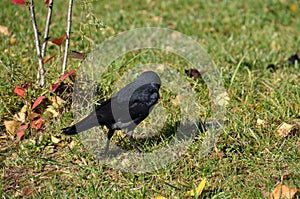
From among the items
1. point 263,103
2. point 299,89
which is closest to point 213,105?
point 263,103

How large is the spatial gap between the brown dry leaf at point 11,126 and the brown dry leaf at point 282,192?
2.12 meters

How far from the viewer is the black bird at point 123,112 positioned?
12.0ft

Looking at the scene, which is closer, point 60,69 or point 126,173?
point 126,173

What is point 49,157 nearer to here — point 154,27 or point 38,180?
point 38,180

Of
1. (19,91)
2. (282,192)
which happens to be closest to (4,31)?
(19,91)

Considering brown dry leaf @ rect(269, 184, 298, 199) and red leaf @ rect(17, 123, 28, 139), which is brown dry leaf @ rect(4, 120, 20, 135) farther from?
brown dry leaf @ rect(269, 184, 298, 199)

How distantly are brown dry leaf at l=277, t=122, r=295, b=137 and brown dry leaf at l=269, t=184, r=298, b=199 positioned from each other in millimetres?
805

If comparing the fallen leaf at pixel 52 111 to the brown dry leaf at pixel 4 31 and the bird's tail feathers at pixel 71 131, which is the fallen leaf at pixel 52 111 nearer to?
the bird's tail feathers at pixel 71 131

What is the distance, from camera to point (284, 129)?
4.04m

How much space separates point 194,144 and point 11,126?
152cm

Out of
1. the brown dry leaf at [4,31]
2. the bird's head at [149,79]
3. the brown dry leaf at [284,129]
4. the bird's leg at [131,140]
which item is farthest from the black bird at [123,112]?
the brown dry leaf at [4,31]

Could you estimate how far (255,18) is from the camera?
680 centimetres

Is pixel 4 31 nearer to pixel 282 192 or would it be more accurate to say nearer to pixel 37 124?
pixel 37 124

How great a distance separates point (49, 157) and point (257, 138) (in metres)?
1.70
